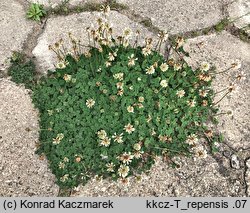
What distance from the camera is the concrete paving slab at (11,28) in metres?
3.99

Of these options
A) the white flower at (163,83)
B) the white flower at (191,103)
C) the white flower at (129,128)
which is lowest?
the white flower at (129,128)

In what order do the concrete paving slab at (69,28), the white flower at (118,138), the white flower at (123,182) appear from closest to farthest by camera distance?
the white flower at (123,182) → the white flower at (118,138) → the concrete paving slab at (69,28)

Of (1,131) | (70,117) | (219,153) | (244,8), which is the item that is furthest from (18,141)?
(244,8)

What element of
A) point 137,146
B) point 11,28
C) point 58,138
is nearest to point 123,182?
point 137,146

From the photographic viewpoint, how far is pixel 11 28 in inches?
162

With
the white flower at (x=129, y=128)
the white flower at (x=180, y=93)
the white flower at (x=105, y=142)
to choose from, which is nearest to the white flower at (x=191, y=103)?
the white flower at (x=180, y=93)

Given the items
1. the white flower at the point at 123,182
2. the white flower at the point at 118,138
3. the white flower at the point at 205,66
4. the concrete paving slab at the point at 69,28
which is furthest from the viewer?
the concrete paving slab at the point at 69,28

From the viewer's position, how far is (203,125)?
148 inches

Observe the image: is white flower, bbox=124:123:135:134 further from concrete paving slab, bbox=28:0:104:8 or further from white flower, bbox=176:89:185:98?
concrete paving slab, bbox=28:0:104:8

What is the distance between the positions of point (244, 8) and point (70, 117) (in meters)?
2.07

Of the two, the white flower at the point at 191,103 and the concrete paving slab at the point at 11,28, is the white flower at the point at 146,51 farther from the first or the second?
the concrete paving slab at the point at 11,28

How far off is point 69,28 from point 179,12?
1060 millimetres

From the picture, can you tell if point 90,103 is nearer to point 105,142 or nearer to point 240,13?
point 105,142

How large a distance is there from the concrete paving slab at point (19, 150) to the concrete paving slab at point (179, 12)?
4.49ft
